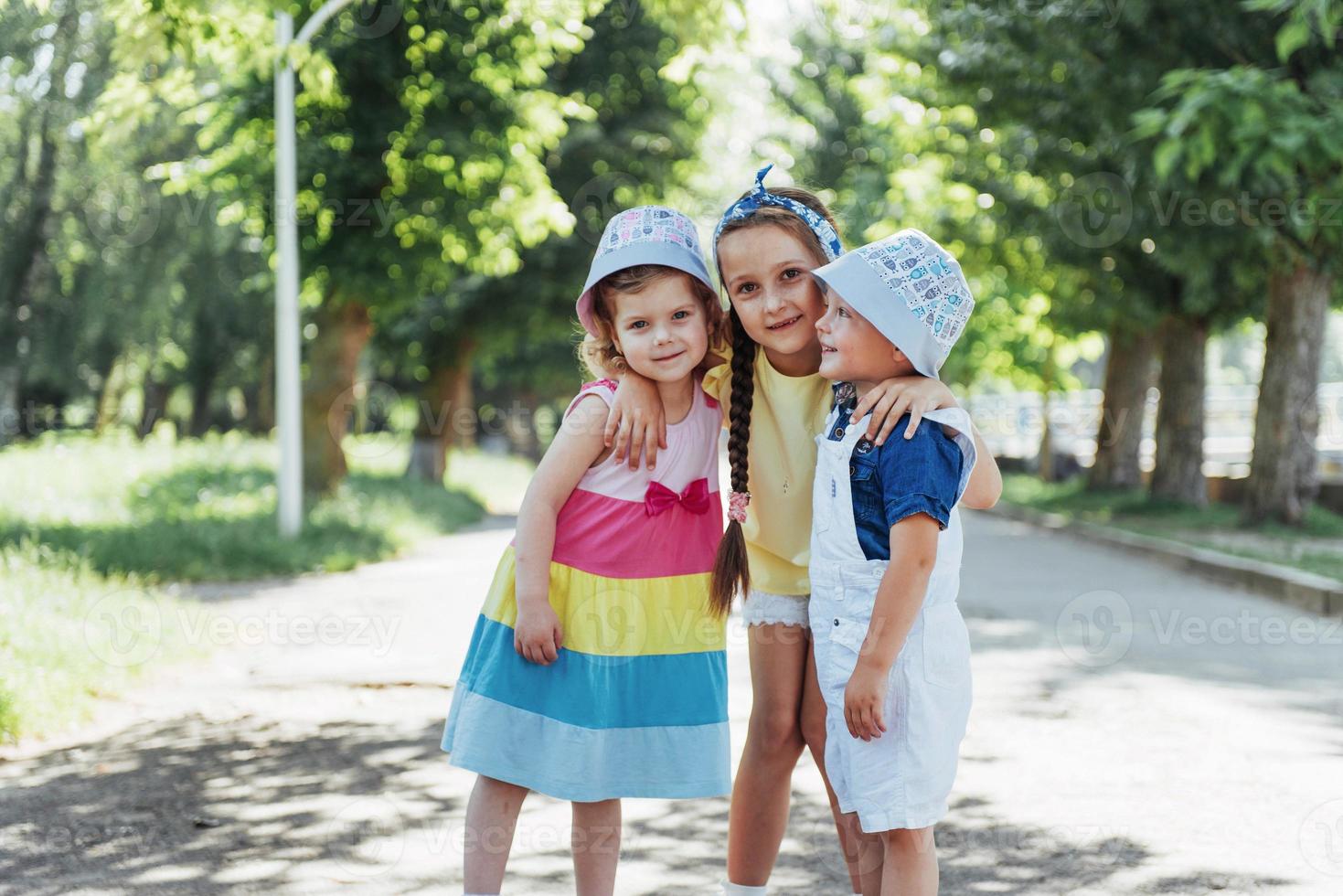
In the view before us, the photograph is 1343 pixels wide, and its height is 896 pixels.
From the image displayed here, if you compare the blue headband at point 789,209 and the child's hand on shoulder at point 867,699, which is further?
the blue headband at point 789,209

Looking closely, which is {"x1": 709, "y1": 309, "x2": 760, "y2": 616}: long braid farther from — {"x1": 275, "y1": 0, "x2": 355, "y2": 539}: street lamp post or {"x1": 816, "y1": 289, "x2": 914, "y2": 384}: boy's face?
{"x1": 275, "y1": 0, "x2": 355, "y2": 539}: street lamp post

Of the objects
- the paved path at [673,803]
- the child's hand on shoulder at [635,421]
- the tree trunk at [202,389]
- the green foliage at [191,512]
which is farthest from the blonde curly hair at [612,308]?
the tree trunk at [202,389]

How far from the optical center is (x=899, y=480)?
2.67 metres

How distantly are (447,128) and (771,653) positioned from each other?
1251 cm

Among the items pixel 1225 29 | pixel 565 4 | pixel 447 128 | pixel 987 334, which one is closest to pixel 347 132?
pixel 447 128

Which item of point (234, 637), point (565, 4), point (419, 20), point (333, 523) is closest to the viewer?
point (234, 637)

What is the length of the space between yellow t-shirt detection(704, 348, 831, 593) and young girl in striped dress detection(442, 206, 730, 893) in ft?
0.56

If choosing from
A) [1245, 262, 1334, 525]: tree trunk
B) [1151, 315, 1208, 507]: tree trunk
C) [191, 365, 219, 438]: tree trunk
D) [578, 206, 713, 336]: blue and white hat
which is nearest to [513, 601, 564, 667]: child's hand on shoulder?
[578, 206, 713, 336]: blue and white hat

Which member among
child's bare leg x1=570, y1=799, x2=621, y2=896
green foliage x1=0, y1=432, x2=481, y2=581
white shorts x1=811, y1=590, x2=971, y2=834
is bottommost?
green foliage x1=0, y1=432, x2=481, y2=581

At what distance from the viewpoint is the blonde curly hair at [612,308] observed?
301cm

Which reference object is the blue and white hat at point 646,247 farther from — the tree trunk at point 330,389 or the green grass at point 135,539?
the tree trunk at point 330,389

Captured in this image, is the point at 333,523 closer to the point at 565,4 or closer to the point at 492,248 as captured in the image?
the point at 492,248

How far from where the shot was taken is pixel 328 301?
54.2 feet

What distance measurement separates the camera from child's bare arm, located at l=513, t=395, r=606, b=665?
293 cm
